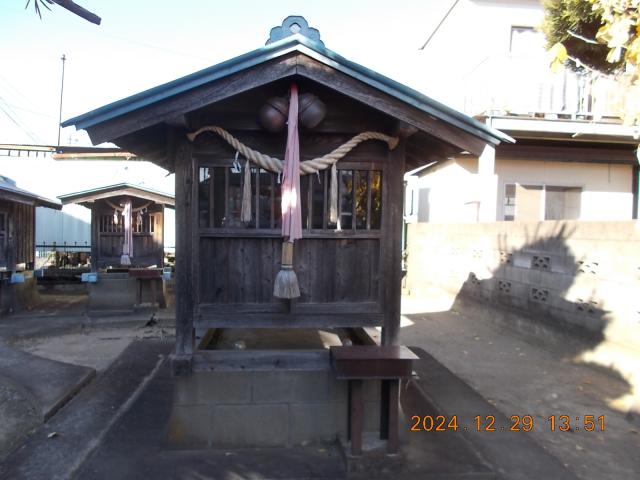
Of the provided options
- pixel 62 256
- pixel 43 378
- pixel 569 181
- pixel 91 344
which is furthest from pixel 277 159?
pixel 62 256

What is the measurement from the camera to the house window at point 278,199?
4.32m

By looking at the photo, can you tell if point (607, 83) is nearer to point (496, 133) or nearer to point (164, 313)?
point (496, 133)

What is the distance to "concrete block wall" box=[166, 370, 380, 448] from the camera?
4.14m

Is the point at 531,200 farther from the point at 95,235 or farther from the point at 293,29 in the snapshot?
the point at 95,235

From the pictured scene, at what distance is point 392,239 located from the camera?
4457 millimetres

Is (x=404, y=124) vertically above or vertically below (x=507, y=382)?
above

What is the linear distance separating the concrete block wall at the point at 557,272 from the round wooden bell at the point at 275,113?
543 centimetres

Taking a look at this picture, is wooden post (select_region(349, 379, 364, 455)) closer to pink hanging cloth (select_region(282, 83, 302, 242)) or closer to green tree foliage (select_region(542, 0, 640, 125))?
pink hanging cloth (select_region(282, 83, 302, 242))

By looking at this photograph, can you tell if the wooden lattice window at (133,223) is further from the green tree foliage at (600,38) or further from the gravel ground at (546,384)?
the green tree foliage at (600,38)

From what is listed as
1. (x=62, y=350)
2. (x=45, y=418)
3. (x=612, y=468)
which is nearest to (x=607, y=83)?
(x=612, y=468)

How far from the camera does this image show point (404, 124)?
13.6ft

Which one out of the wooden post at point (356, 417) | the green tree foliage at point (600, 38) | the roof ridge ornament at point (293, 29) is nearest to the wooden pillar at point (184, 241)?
the roof ridge ornament at point (293, 29)

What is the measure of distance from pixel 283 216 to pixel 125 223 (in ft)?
31.5

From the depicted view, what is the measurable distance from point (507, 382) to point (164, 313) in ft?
28.3
